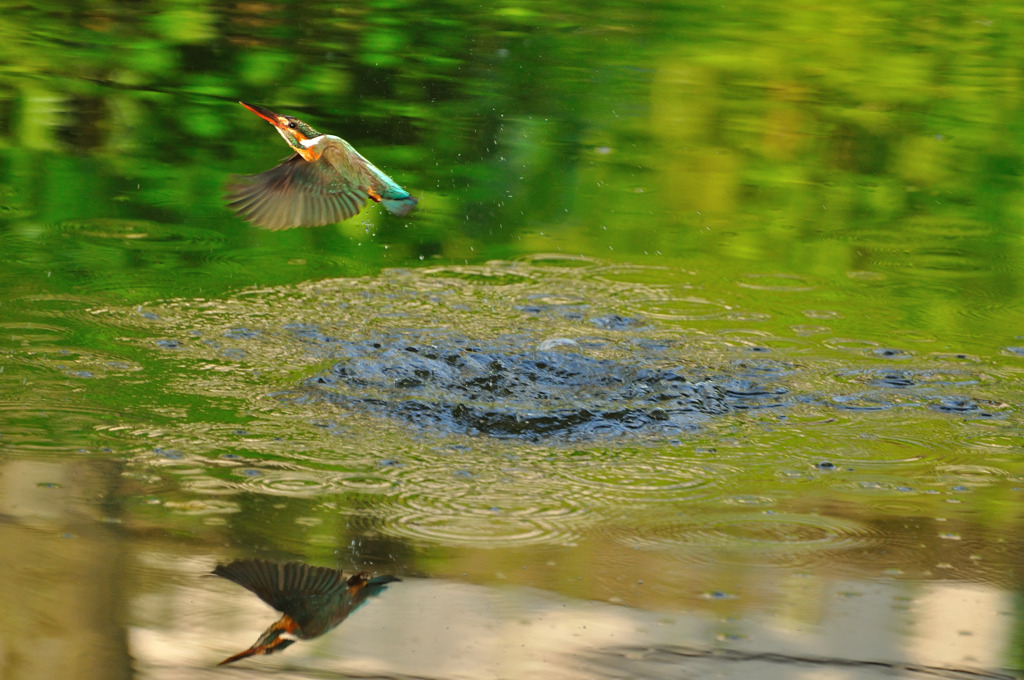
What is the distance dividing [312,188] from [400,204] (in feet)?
0.87

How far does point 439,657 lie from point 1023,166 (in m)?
5.60

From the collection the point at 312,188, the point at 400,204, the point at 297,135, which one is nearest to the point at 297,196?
the point at 312,188

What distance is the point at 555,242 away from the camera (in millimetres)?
5531

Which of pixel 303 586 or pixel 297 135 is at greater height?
pixel 297 135

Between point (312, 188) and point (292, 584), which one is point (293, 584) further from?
point (312, 188)

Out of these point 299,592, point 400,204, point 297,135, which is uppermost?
point 297,135

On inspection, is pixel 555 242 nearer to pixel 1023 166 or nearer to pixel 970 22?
pixel 1023 166

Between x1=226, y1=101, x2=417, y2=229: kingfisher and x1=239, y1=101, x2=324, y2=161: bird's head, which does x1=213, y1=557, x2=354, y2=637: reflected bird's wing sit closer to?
x1=226, y1=101, x2=417, y2=229: kingfisher

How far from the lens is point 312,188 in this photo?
3.91m

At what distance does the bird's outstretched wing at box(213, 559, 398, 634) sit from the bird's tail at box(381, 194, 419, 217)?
1446mm

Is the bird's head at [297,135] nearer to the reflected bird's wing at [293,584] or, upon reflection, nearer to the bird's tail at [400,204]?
the bird's tail at [400,204]

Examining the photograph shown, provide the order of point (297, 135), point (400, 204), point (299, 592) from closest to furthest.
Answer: point (299, 592), point (297, 135), point (400, 204)

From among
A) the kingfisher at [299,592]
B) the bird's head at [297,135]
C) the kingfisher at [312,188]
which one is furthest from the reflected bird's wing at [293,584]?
the bird's head at [297,135]

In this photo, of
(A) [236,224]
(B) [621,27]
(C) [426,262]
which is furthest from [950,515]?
(B) [621,27]
